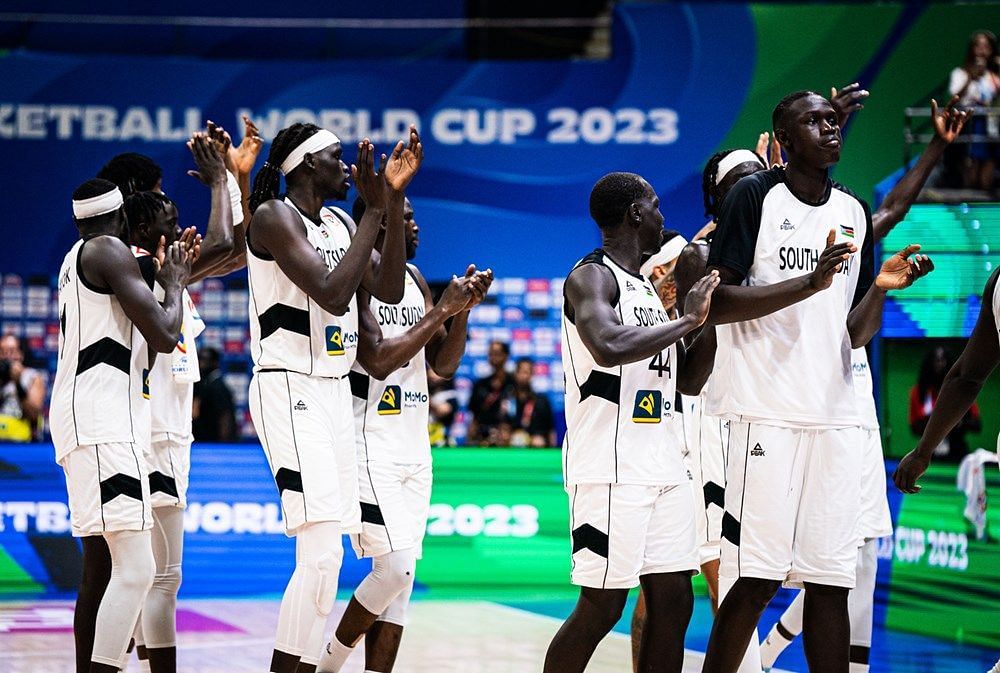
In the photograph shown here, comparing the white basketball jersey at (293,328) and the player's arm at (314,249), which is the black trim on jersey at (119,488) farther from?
the player's arm at (314,249)

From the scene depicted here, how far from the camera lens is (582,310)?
482 centimetres

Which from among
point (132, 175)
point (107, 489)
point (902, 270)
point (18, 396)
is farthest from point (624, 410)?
point (18, 396)

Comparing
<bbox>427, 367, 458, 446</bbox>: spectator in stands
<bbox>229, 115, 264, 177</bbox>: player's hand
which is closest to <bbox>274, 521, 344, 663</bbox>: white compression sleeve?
<bbox>229, 115, 264, 177</bbox>: player's hand

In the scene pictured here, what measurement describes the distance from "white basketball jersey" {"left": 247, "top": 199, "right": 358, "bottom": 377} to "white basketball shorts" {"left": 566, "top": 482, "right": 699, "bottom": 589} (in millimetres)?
1139

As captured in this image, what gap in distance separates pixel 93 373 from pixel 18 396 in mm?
8655

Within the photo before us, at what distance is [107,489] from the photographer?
523 centimetres

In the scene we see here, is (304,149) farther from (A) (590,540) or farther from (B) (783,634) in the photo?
(B) (783,634)

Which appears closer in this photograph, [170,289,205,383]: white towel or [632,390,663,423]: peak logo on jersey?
[632,390,663,423]: peak logo on jersey

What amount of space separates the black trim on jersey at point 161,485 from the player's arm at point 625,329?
218 centimetres

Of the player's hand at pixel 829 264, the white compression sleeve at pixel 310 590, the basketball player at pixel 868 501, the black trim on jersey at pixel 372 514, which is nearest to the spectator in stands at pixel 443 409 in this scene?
the basketball player at pixel 868 501

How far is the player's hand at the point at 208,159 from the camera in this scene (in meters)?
6.11

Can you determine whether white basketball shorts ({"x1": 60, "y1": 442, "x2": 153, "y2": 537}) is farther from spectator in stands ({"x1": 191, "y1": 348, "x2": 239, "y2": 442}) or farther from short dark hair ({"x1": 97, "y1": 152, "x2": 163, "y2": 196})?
spectator in stands ({"x1": 191, "y1": 348, "x2": 239, "y2": 442})

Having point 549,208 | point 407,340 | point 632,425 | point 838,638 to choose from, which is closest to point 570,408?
point 632,425

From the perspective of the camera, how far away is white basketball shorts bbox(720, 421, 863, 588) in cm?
466
